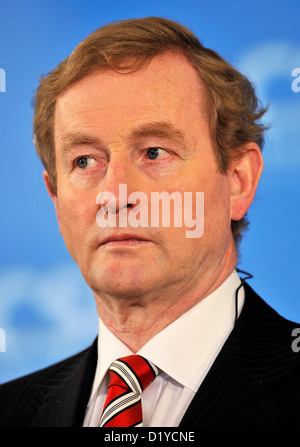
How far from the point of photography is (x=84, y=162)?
7.32ft

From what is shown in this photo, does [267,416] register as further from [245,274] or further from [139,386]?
[245,274]

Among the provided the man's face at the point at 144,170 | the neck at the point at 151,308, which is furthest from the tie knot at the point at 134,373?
the man's face at the point at 144,170

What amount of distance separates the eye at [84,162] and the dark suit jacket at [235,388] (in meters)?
0.66

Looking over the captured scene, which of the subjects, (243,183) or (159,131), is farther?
(243,183)

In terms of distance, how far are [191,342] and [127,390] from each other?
25 cm

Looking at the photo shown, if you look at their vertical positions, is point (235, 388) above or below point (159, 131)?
below

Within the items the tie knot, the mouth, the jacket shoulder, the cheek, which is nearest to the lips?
the mouth

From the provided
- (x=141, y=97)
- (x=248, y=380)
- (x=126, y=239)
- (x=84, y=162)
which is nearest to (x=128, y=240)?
(x=126, y=239)

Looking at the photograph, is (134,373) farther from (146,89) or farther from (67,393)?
(146,89)

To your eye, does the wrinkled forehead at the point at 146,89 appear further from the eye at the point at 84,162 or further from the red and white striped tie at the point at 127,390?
the red and white striped tie at the point at 127,390

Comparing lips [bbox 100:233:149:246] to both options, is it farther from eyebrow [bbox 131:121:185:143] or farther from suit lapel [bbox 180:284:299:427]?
suit lapel [bbox 180:284:299:427]

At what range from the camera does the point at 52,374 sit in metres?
2.54

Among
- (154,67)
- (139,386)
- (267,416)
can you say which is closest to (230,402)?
(267,416)
